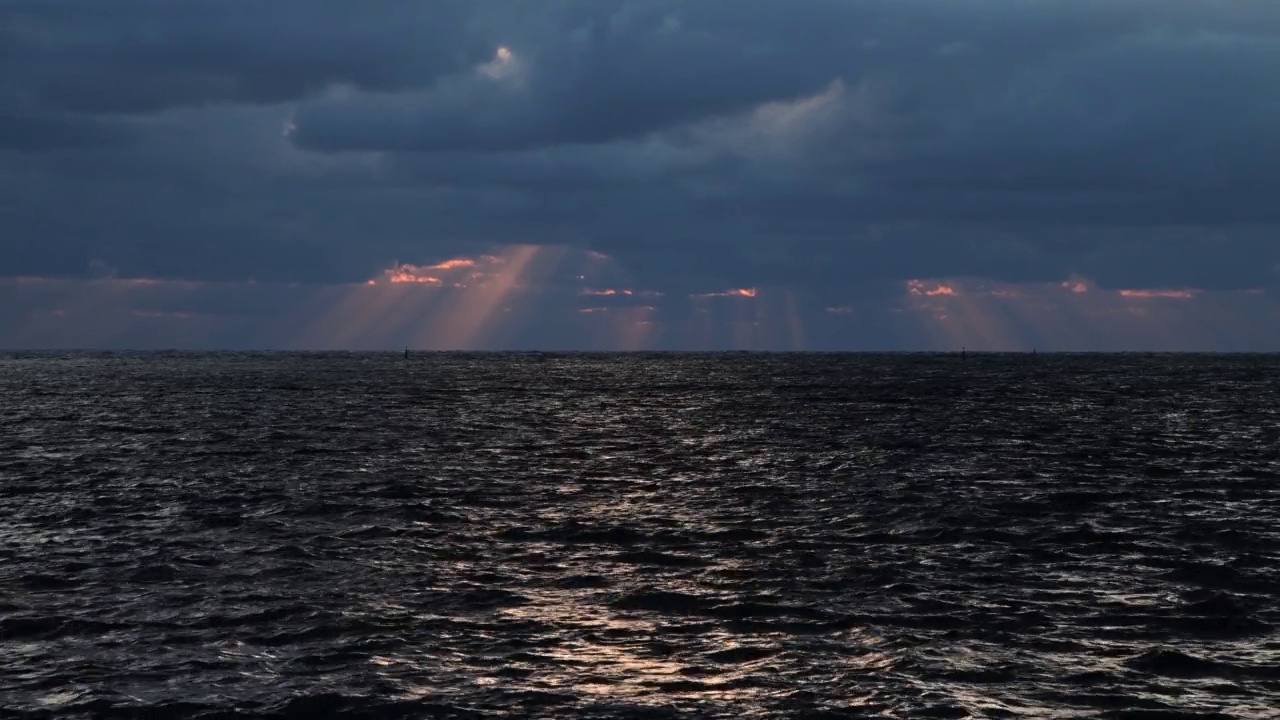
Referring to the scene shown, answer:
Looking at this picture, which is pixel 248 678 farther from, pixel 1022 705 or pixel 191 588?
pixel 1022 705

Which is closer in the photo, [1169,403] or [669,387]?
[1169,403]

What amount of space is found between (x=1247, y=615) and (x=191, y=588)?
22401 millimetres

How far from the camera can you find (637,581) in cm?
2766

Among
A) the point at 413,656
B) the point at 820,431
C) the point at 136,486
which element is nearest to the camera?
the point at 413,656

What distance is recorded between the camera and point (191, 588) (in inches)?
1049

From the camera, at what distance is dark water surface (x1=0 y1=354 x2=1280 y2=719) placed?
1939 centimetres

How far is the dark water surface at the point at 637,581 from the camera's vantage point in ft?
63.6

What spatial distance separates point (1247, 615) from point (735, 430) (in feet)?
183

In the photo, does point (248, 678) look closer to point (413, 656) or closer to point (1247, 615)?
point (413, 656)

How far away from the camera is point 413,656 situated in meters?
21.3

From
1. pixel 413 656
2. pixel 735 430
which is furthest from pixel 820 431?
pixel 413 656

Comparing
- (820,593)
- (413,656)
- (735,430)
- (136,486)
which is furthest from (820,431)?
(413,656)

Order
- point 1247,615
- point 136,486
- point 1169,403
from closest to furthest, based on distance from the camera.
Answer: point 1247,615, point 136,486, point 1169,403

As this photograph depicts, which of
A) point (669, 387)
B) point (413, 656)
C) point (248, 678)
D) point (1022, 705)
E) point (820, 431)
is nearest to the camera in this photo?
point (1022, 705)
